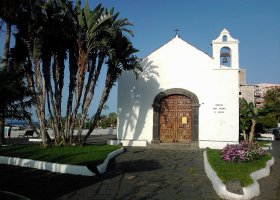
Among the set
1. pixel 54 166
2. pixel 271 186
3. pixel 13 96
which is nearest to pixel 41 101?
pixel 54 166

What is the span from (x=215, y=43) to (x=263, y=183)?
10796 mm

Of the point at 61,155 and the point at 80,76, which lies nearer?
the point at 61,155

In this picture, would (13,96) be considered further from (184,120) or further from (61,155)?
(184,120)

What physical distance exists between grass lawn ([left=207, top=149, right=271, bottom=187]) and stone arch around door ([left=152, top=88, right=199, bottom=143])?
5.50m

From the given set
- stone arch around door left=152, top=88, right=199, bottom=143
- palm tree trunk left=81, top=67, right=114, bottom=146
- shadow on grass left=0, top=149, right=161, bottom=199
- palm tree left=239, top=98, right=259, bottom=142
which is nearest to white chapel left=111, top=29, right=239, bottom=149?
stone arch around door left=152, top=88, right=199, bottom=143

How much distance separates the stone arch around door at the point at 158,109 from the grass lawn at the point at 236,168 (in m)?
5.50

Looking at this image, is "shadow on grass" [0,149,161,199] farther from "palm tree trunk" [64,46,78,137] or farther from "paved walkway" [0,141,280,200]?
"palm tree trunk" [64,46,78,137]

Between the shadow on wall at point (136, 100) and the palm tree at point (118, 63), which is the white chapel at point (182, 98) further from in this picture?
the palm tree at point (118, 63)

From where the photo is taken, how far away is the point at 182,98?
64.0 ft

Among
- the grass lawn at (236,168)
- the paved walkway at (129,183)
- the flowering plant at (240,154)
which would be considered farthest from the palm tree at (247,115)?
the paved walkway at (129,183)

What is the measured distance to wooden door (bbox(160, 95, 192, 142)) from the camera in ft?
63.4

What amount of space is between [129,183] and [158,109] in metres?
10.3

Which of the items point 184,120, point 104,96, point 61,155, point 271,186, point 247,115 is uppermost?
point 104,96

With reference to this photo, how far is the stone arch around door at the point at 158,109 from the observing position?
18750 millimetres
